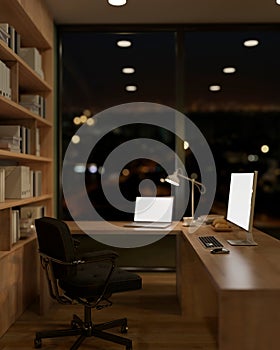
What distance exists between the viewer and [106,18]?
503 cm

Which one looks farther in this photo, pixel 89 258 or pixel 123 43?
pixel 123 43

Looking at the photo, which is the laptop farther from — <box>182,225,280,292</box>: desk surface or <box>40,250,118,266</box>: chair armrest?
<box>40,250,118,266</box>: chair armrest

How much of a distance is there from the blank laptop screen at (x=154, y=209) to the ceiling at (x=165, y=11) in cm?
183

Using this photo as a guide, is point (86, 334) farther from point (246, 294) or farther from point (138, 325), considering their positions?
point (246, 294)

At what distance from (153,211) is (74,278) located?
1522 mm

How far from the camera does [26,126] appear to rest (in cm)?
436

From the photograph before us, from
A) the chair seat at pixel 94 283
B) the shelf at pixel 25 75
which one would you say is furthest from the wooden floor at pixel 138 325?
the shelf at pixel 25 75

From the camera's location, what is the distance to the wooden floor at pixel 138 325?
10.7 ft

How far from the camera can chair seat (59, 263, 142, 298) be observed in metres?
3.02

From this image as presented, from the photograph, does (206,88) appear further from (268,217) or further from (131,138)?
(268,217)

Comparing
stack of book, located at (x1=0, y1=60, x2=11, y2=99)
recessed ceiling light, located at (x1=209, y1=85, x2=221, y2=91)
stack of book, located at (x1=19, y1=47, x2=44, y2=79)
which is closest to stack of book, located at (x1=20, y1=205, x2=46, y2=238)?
stack of book, located at (x1=0, y1=60, x2=11, y2=99)

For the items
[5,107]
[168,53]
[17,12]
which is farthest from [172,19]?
[5,107]

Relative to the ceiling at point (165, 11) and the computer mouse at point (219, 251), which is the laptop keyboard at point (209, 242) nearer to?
the computer mouse at point (219, 251)

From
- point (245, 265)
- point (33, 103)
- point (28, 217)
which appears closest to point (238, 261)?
point (245, 265)
